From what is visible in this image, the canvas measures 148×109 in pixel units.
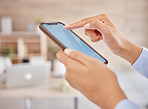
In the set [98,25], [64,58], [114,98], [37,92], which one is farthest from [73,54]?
[37,92]

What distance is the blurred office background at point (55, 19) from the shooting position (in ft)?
14.1

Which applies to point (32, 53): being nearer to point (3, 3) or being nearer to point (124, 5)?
point (3, 3)

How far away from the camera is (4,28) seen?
444cm

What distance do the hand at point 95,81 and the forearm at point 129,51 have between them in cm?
41

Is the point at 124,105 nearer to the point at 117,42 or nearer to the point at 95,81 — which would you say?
the point at 95,81

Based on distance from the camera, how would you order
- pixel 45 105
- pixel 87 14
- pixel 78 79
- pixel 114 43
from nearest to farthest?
1. pixel 78 79
2. pixel 114 43
3. pixel 45 105
4. pixel 87 14

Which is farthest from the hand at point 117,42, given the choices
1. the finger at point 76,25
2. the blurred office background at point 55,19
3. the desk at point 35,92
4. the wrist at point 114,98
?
the blurred office background at point 55,19

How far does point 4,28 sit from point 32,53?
2.75 feet

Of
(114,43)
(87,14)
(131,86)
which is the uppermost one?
(114,43)

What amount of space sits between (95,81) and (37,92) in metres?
1.50

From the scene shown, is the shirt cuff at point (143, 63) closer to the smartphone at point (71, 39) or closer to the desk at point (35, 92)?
the smartphone at point (71, 39)

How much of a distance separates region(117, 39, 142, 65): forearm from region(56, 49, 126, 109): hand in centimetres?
41


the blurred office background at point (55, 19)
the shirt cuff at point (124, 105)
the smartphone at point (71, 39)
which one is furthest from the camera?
the blurred office background at point (55, 19)

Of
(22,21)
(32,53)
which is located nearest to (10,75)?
(32,53)
